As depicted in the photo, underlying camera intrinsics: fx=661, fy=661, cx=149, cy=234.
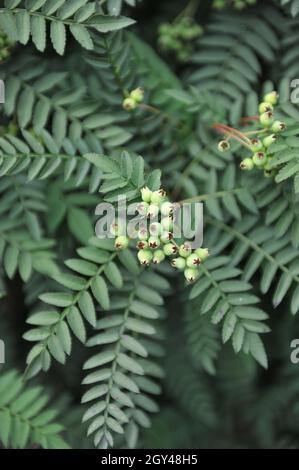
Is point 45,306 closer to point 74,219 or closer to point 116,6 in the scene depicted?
point 74,219

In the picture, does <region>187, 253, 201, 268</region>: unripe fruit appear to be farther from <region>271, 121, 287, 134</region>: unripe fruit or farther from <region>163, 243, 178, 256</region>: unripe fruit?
<region>271, 121, 287, 134</region>: unripe fruit

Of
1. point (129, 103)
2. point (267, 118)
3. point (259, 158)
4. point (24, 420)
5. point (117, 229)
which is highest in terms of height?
point (129, 103)

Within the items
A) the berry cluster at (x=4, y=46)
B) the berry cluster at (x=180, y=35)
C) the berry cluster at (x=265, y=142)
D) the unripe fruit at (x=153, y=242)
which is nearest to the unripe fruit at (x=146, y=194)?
the unripe fruit at (x=153, y=242)

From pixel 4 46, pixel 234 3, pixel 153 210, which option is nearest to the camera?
pixel 153 210

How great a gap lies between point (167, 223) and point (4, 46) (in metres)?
0.83

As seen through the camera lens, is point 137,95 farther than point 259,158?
Yes

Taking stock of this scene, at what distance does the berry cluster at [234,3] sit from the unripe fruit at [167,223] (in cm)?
102

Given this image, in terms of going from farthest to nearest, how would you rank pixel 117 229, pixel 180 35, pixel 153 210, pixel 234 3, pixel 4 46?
pixel 180 35
pixel 234 3
pixel 4 46
pixel 117 229
pixel 153 210

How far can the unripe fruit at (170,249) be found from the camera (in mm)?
1733

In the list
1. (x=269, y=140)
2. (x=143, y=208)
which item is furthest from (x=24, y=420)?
(x=269, y=140)

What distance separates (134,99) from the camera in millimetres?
2086

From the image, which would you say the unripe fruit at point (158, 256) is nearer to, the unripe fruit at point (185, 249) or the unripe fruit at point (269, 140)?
the unripe fruit at point (185, 249)

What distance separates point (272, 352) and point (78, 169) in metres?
1.29

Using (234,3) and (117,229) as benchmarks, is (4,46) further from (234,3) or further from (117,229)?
(234,3)
